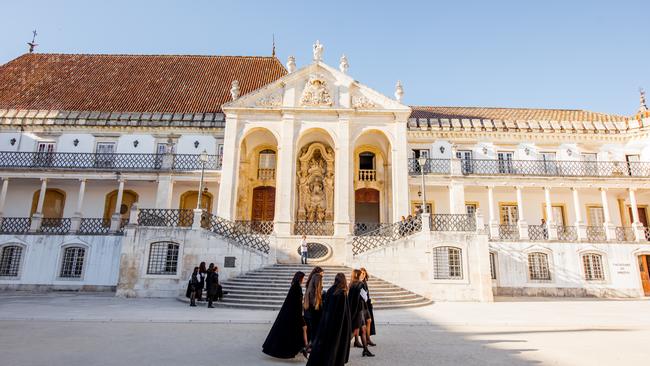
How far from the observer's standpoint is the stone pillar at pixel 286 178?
58.2 ft

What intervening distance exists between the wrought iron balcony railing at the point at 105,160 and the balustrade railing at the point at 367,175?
8.30 metres

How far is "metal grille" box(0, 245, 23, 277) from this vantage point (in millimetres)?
18250

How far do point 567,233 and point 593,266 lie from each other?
228 centimetres

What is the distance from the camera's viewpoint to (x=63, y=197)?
22.3 metres

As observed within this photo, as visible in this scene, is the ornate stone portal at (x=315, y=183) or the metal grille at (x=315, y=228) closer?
the metal grille at (x=315, y=228)

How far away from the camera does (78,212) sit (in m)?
19.2

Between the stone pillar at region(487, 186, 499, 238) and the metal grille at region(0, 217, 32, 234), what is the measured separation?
80.4 ft

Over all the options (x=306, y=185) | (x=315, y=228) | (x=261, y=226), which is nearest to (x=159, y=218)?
(x=261, y=226)

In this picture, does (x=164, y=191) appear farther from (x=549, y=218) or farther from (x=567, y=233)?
(x=567, y=233)

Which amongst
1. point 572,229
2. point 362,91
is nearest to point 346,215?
A: point 362,91

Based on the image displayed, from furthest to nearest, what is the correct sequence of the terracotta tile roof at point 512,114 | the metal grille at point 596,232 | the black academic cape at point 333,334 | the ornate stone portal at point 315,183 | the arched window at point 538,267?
the terracotta tile roof at point 512,114
the ornate stone portal at point 315,183
the metal grille at point 596,232
the arched window at point 538,267
the black academic cape at point 333,334

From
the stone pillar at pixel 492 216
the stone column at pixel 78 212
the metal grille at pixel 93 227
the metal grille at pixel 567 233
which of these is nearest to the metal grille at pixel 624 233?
the metal grille at pixel 567 233

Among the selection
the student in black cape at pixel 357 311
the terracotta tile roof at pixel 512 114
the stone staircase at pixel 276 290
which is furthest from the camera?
the terracotta tile roof at pixel 512 114

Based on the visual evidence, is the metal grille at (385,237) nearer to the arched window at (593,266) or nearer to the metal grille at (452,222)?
the metal grille at (452,222)
